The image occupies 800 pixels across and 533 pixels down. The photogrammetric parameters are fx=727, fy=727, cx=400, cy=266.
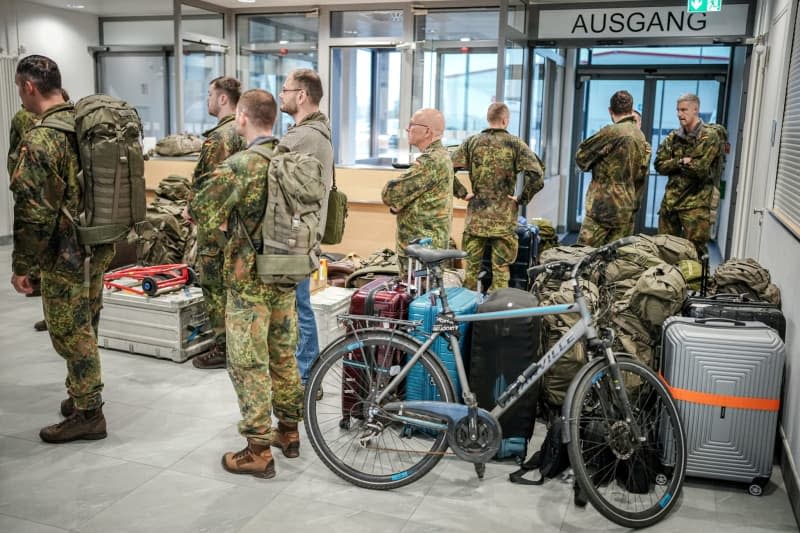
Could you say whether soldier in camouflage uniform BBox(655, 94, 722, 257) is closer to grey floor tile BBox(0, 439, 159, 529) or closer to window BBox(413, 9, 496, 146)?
window BBox(413, 9, 496, 146)

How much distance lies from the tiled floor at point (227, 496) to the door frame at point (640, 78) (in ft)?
23.7

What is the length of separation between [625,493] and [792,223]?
6.26 ft

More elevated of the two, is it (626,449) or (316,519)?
(626,449)

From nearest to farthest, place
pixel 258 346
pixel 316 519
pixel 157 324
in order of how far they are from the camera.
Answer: pixel 316 519
pixel 258 346
pixel 157 324

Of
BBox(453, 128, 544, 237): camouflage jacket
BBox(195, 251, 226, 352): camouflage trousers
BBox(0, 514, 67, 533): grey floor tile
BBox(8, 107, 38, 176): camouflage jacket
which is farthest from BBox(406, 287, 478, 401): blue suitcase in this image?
BBox(8, 107, 38, 176): camouflage jacket

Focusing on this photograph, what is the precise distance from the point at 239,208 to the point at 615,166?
Result: 3787mm

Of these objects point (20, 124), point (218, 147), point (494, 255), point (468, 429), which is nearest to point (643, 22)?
point (494, 255)

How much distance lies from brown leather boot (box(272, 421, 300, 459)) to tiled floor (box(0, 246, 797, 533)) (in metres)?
0.05

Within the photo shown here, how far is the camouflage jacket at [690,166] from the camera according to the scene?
20.0 feet

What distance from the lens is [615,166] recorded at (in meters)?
6.00

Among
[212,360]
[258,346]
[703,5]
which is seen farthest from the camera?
[703,5]

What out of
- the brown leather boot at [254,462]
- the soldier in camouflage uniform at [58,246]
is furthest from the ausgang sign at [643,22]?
the brown leather boot at [254,462]

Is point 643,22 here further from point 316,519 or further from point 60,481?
point 60,481

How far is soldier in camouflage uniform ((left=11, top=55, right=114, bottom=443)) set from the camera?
3.45m
